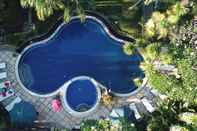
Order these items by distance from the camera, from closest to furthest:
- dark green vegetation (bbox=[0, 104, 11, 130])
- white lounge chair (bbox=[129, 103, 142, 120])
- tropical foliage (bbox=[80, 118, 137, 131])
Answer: tropical foliage (bbox=[80, 118, 137, 131]) → white lounge chair (bbox=[129, 103, 142, 120]) → dark green vegetation (bbox=[0, 104, 11, 130])

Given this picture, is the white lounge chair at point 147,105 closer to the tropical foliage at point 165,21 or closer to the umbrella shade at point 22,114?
the tropical foliage at point 165,21

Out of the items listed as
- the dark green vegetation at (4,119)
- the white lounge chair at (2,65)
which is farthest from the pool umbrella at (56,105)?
the white lounge chair at (2,65)

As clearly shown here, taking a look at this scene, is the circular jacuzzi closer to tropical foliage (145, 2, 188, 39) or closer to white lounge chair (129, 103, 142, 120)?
white lounge chair (129, 103, 142, 120)

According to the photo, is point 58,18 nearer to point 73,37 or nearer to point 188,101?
point 73,37

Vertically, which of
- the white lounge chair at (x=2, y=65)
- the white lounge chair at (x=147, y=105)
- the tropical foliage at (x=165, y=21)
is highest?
the tropical foliage at (x=165, y=21)

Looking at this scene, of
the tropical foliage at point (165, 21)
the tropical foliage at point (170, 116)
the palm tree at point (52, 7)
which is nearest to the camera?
the tropical foliage at point (165, 21)

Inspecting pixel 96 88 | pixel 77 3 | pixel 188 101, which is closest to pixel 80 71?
pixel 96 88

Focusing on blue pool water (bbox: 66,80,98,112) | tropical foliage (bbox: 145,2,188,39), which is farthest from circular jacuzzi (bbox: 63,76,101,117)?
tropical foliage (bbox: 145,2,188,39)
